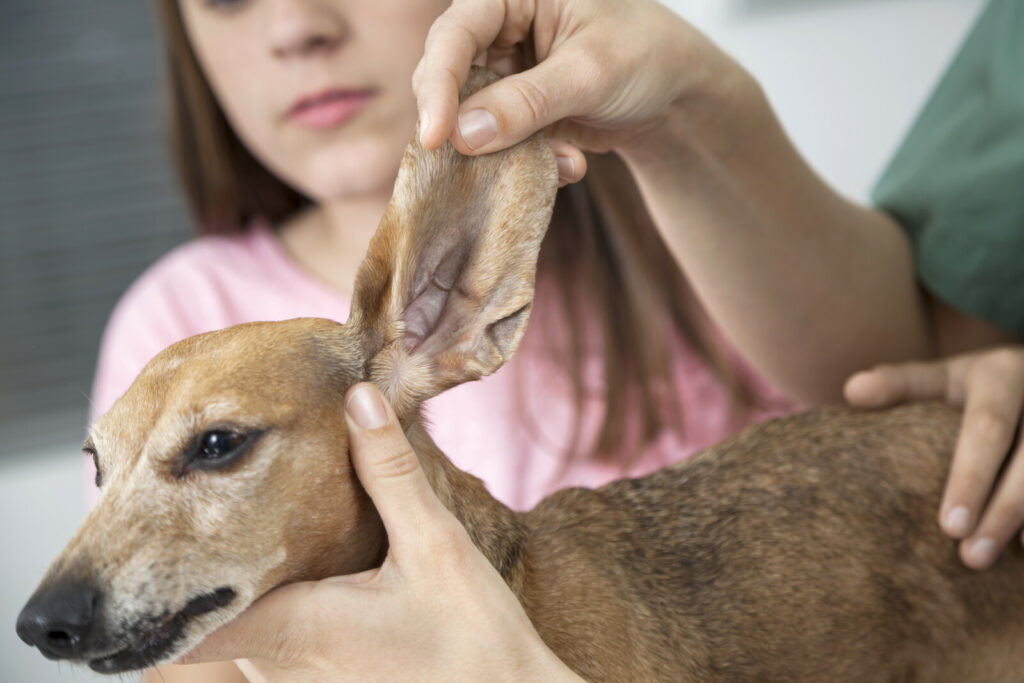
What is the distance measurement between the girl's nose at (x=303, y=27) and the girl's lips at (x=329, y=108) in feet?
0.18

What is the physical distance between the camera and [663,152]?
3.45ft

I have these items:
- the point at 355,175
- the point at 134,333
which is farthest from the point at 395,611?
the point at 134,333

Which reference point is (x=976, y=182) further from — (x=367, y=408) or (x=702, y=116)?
(x=367, y=408)

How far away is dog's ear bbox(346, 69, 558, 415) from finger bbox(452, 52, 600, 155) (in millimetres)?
16

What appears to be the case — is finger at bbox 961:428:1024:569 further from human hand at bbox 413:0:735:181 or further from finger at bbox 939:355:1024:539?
human hand at bbox 413:0:735:181

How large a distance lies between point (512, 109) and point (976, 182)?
0.86 m

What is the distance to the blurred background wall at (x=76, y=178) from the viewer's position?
3.59 feet

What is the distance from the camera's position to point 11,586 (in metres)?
0.95

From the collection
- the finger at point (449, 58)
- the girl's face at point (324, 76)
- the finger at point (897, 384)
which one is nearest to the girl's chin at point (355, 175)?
the girl's face at point (324, 76)

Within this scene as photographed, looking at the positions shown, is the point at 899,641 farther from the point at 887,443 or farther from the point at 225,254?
the point at 225,254

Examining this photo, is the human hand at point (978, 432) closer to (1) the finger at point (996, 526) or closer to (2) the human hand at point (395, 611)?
(1) the finger at point (996, 526)

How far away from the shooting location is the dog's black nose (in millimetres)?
632

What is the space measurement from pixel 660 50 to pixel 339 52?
33 centimetres

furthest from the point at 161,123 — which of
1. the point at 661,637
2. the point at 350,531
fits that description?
the point at 661,637
